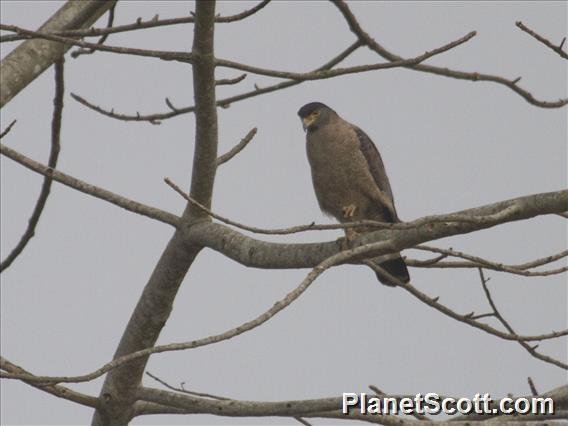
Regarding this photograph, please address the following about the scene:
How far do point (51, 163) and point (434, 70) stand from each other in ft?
5.27

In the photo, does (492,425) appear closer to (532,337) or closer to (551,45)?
(532,337)

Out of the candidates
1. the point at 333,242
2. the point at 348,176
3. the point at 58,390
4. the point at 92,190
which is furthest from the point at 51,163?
the point at 348,176

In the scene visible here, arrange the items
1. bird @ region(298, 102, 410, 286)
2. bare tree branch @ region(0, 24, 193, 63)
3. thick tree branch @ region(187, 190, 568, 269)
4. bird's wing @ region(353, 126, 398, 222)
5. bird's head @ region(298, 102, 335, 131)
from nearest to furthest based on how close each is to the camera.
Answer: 1. thick tree branch @ region(187, 190, 568, 269)
2. bare tree branch @ region(0, 24, 193, 63)
3. bird @ region(298, 102, 410, 286)
4. bird's wing @ region(353, 126, 398, 222)
5. bird's head @ region(298, 102, 335, 131)

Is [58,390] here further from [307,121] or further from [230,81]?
[307,121]

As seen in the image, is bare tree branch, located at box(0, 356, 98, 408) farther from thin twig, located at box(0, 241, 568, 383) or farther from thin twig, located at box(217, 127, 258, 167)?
thin twig, located at box(217, 127, 258, 167)

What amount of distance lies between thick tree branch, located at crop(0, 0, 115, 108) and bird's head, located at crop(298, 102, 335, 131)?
2.33m

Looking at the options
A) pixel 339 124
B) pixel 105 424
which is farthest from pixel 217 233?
pixel 339 124

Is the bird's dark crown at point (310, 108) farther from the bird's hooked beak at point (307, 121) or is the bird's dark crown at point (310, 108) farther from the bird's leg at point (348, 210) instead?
the bird's leg at point (348, 210)

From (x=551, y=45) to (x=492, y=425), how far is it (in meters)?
1.31

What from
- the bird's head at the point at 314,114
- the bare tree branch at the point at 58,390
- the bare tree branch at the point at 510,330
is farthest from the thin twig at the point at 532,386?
the bird's head at the point at 314,114

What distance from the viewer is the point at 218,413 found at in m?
3.77

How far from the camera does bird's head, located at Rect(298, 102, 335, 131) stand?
5.93 metres

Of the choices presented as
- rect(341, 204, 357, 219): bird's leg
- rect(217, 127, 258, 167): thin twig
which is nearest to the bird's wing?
rect(341, 204, 357, 219): bird's leg

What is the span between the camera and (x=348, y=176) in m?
5.53
